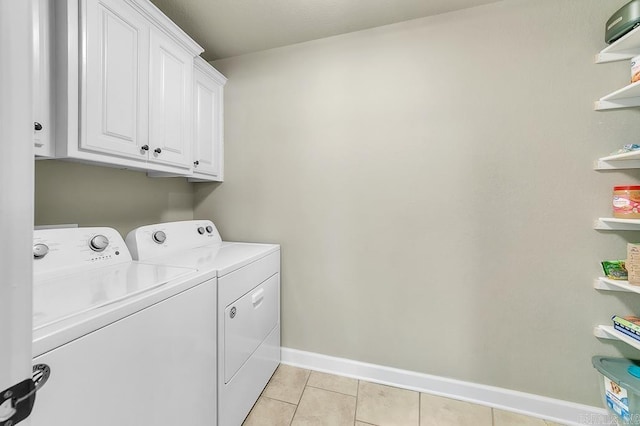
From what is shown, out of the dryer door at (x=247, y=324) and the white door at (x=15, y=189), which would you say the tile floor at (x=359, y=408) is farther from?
the white door at (x=15, y=189)

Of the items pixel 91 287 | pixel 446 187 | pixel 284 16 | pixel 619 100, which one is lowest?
pixel 91 287

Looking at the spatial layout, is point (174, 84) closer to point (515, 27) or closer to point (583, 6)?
point (515, 27)

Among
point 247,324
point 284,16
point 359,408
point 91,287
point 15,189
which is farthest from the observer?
point 284,16

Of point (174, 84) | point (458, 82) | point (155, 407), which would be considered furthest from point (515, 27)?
point (155, 407)

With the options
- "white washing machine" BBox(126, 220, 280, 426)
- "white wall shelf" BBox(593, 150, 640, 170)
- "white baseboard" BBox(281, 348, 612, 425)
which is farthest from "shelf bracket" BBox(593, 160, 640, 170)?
"white washing machine" BBox(126, 220, 280, 426)

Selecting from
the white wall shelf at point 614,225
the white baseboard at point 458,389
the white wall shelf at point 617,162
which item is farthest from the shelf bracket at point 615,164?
the white baseboard at point 458,389

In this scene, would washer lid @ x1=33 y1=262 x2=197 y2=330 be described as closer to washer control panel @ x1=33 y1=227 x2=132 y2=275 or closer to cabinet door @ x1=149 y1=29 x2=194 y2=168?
washer control panel @ x1=33 y1=227 x2=132 y2=275

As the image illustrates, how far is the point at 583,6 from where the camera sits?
4.30 feet

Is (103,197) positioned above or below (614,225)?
above

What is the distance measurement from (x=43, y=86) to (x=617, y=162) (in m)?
2.60

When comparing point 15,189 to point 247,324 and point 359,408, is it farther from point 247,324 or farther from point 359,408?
point 359,408

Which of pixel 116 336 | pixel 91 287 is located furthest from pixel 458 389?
pixel 91 287

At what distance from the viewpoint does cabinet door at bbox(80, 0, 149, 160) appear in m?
0.98

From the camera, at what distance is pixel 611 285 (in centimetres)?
128
